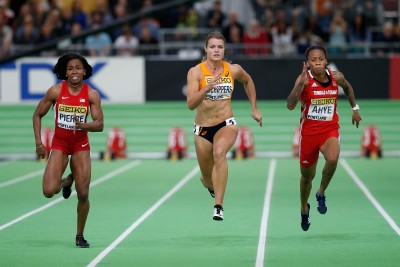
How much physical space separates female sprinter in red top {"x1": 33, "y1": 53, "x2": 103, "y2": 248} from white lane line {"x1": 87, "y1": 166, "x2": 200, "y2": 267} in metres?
0.46

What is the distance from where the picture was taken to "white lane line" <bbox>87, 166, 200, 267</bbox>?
1102cm

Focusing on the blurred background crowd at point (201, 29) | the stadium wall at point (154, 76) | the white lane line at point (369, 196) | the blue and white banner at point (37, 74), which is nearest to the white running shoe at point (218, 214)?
the white lane line at point (369, 196)

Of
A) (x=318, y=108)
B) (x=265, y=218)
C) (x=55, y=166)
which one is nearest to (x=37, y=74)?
(x=265, y=218)

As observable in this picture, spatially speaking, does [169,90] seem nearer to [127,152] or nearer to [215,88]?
[127,152]

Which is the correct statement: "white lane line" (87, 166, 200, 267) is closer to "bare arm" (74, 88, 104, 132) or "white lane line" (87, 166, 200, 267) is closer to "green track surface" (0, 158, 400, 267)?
"green track surface" (0, 158, 400, 267)

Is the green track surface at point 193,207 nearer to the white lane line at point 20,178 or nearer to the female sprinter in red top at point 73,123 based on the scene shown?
the white lane line at point 20,178

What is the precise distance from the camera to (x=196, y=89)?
12.4 meters

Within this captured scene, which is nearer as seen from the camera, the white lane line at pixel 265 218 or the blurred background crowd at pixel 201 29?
the white lane line at pixel 265 218

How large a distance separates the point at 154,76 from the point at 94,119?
46.5ft

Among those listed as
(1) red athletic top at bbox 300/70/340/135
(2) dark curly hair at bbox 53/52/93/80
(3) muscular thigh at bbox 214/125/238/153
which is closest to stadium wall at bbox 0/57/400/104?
(3) muscular thigh at bbox 214/125/238/153

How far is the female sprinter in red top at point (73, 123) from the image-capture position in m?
11.6

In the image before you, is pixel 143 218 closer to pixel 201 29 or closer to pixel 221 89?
pixel 221 89

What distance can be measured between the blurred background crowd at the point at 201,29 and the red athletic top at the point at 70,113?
1324 centimetres

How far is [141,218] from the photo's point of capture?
1469cm
